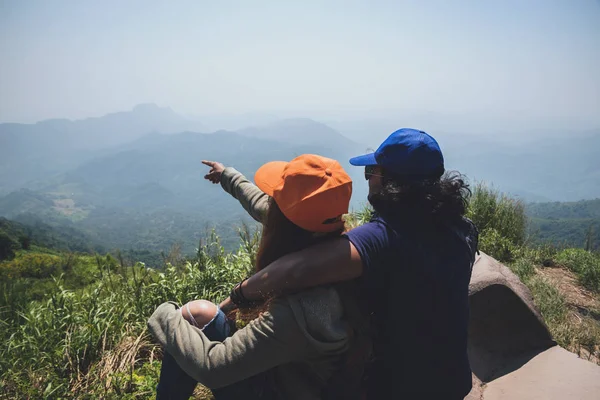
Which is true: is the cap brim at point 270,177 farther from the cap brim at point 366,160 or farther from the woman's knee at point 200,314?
the woman's knee at point 200,314

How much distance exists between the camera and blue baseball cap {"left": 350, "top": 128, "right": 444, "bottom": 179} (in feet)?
5.60

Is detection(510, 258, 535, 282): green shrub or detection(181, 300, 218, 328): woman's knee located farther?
detection(510, 258, 535, 282): green shrub

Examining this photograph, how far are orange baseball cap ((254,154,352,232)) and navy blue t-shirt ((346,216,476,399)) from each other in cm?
11

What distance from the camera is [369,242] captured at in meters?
1.40

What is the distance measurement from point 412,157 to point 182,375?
1390 mm

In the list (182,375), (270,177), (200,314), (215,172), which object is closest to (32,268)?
(215,172)

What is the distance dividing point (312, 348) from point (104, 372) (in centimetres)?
192

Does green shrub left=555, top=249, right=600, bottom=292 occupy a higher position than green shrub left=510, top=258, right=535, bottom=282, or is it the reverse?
green shrub left=510, top=258, right=535, bottom=282

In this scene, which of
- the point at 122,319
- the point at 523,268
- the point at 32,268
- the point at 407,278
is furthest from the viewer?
the point at 32,268

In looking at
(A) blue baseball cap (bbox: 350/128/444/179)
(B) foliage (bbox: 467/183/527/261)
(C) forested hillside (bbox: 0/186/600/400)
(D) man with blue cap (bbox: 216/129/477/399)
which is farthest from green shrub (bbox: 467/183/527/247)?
(D) man with blue cap (bbox: 216/129/477/399)

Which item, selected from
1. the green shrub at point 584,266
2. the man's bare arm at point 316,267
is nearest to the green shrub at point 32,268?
the green shrub at point 584,266

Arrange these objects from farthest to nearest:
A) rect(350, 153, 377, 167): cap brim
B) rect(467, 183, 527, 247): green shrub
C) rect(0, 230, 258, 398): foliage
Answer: rect(467, 183, 527, 247): green shrub
rect(0, 230, 258, 398): foliage
rect(350, 153, 377, 167): cap brim

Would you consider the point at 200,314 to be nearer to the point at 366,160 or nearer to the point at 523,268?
the point at 366,160

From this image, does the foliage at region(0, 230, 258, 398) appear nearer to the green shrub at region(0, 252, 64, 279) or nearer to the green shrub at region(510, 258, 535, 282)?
the green shrub at region(510, 258, 535, 282)
